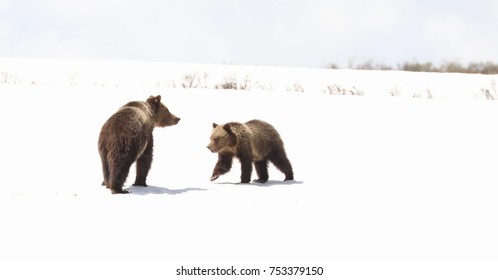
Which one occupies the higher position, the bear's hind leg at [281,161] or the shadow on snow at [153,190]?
the bear's hind leg at [281,161]

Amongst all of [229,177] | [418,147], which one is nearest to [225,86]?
[418,147]

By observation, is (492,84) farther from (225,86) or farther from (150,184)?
(150,184)

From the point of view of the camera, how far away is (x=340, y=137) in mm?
14398

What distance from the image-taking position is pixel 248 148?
10211 mm

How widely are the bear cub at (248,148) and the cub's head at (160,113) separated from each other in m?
0.61

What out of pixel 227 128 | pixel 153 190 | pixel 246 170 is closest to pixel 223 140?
pixel 227 128

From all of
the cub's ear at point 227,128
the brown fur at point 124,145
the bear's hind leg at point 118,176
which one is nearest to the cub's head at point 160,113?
the brown fur at point 124,145

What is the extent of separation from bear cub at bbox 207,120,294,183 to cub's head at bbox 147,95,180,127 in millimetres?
611

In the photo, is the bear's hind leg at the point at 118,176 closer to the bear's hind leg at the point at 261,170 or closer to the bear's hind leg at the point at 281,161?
the bear's hind leg at the point at 261,170

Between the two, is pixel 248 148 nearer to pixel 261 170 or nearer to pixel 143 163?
pixel 261 170

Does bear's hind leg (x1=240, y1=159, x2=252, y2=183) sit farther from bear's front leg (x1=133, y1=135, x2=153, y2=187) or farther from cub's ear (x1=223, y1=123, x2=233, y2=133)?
bear's front leg (x1=133, y1=135, x2=153, y2=187)

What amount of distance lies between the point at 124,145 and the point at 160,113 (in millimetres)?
1626

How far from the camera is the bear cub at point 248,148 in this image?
10.1 m

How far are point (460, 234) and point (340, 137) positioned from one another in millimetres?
7422
